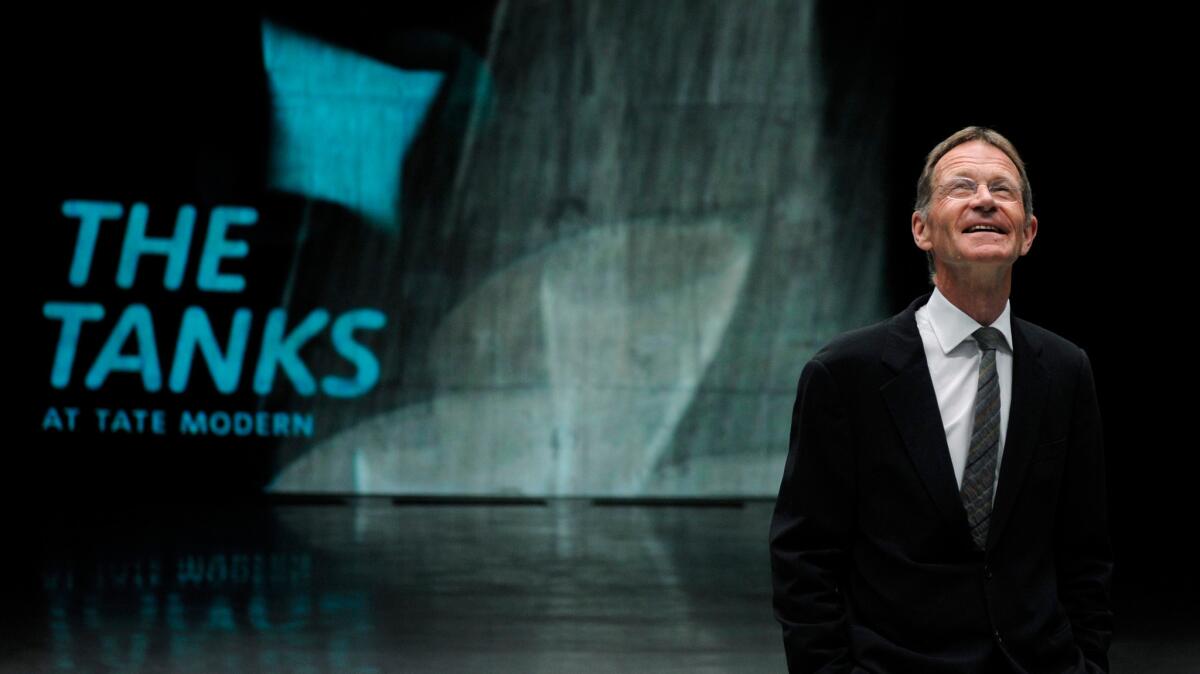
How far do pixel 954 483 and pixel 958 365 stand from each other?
0.56ft

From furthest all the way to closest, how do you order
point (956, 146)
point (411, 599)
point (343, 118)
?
point (343, 118) → point (411, 599) → point (956, 146)

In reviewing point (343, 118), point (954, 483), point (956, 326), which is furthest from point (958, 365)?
point (343, 118)

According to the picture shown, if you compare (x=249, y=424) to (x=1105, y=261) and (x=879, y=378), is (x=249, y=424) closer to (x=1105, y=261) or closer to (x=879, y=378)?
(x=1105, y=261)

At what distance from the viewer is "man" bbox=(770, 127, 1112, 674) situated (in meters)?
1.97

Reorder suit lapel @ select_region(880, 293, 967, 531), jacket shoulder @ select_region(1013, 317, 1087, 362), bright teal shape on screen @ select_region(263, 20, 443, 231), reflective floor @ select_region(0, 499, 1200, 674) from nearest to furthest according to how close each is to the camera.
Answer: suit lapel @ select_region(880, 293, 967, 531), jacket shoulder @ select_region(1013, 317, 1087, 362), reflective floor @ select_region(0, 499, 1200, 674), bright teal shape on screen @ select_region(263, 20, 443, 231)

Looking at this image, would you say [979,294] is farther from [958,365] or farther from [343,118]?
[343,118]

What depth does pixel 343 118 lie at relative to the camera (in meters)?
10.8

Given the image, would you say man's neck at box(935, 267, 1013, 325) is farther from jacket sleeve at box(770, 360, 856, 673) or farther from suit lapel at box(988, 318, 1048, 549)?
jacket sleeve at box(770, 360, 856, 673)

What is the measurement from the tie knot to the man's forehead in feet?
0.64

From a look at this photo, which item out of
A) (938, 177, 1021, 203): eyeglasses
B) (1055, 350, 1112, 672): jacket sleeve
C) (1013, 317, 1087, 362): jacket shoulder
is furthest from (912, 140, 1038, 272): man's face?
(1055, 350, 1112, 672): jacket sleeve

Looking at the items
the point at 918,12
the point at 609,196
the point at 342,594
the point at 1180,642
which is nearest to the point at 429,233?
the point at 609,196

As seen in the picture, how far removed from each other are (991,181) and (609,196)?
8850mm

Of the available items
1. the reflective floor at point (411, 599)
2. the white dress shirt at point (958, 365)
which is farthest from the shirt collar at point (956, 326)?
the reflective floor at point (411, 599)

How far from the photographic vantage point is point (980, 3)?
10.7 meters
